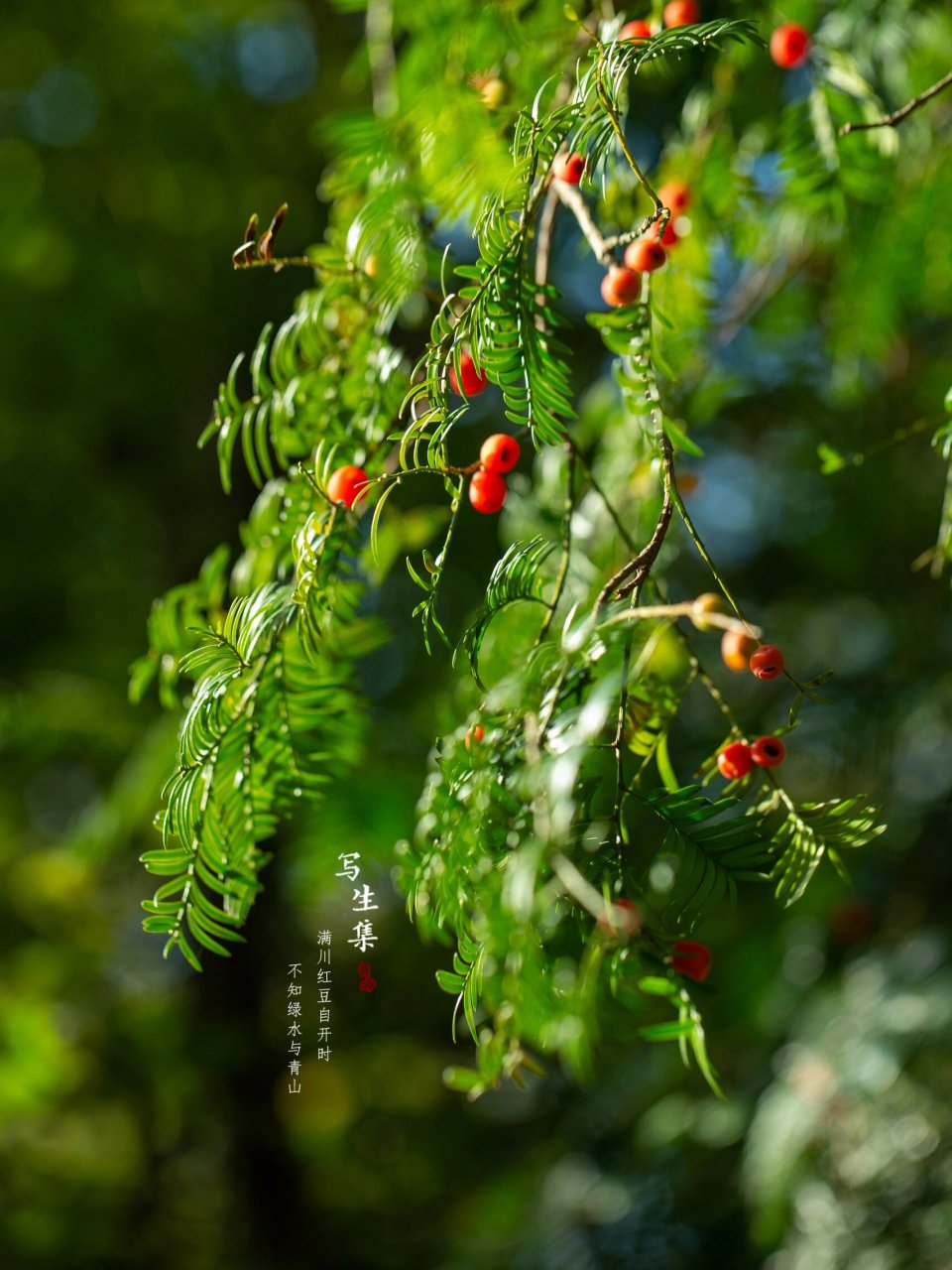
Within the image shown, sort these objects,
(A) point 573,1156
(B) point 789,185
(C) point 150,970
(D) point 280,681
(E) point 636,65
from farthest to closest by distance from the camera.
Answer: (C) point 150,970
(A) point 573,1156
(B) point 789,185
(D) point 280,681
(E) point 636,65

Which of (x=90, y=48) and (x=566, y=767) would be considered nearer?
(x=566, y=767)

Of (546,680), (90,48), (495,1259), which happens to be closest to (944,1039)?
(495,1259)

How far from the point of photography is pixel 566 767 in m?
0.33

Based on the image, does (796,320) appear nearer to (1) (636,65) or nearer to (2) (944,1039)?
(2) (944,1039)

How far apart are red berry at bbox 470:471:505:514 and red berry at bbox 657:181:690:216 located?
1.37 ft

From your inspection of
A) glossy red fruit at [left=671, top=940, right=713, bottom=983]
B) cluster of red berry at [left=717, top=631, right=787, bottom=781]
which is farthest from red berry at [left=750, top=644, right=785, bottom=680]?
glossy red fruit at [left=671, top=940, right=713, bottom=983]

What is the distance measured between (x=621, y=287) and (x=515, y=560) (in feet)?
0.48

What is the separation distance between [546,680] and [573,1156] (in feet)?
4.71

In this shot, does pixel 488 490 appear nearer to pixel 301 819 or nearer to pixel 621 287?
pixel 621 287

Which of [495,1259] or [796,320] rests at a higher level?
[796,320]

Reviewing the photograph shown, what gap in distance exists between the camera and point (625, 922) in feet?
1.21

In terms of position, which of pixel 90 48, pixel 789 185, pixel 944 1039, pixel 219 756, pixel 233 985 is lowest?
pixel 944 1039

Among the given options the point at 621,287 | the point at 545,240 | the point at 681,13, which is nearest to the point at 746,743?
the point at 621,287

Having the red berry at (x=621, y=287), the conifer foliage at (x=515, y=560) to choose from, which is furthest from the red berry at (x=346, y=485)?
the red berry at (x=621, y=287)
